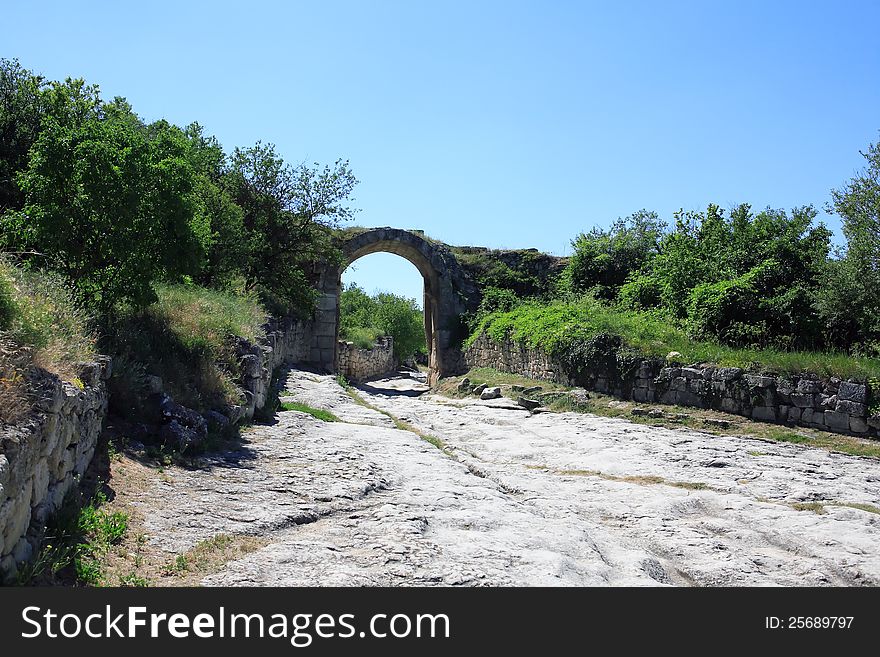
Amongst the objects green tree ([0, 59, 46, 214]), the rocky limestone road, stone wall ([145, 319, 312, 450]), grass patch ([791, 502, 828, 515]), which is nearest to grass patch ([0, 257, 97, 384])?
stone wall ([145, 319, 312, 450])

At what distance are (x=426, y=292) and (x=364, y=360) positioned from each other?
6653 mm

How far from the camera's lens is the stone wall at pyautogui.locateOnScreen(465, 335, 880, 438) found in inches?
461

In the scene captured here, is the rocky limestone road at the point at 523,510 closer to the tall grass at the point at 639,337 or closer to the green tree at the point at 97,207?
the tall grass at the point at 639,337

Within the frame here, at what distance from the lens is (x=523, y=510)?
22.7ft

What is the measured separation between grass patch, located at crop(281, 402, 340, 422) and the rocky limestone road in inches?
46.4

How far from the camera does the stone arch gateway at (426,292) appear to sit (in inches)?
1021

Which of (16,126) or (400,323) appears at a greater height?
(16,126)

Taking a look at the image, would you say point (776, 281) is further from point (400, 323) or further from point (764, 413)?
point (400, 323)

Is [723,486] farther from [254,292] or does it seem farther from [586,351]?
[254,292]

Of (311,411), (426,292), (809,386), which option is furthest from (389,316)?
(809,386)

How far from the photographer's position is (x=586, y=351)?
53.8ft

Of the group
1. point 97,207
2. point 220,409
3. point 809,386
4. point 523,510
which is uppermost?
point 97,207

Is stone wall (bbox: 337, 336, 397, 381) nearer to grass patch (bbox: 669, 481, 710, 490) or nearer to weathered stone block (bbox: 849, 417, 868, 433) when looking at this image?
weathered stone block (bbox: 849, 417, 868, 433)
